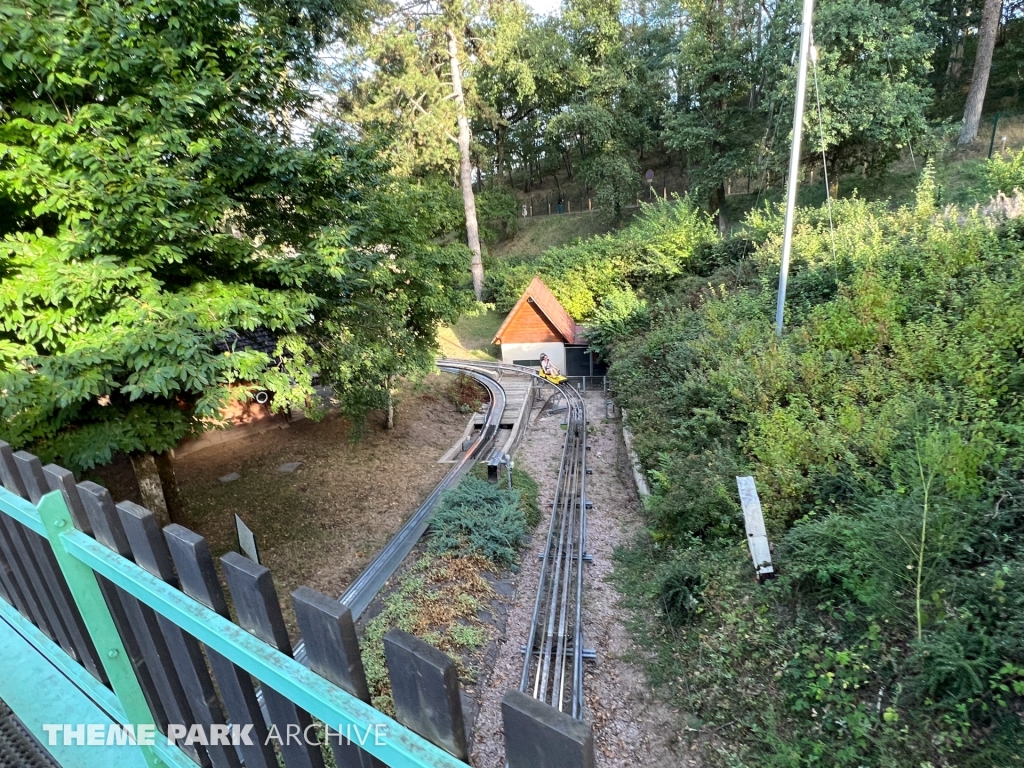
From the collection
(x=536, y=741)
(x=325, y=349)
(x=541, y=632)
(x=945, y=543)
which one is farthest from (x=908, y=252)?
(x=536, y=741)

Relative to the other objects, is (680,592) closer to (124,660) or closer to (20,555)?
(124,660)

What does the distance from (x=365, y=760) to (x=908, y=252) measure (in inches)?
445

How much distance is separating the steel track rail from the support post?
104 cm

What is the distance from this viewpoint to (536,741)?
2.97ft

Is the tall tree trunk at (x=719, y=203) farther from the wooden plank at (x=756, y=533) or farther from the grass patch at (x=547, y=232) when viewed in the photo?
the wooden plank at (x=756, y=533)

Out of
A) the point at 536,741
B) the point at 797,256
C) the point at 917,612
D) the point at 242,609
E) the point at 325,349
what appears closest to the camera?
the point at 536,741

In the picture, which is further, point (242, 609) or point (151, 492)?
point (151, 492)

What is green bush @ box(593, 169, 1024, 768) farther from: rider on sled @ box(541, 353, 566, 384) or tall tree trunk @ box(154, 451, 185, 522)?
rider on sled @ box(541, 353, 566, 384)

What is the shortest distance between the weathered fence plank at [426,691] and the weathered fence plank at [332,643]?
90 mm

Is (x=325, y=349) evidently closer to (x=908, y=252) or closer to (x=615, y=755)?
(x=615, y=755)

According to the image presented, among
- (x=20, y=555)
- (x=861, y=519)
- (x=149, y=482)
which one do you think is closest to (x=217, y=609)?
(x=20, y=555)

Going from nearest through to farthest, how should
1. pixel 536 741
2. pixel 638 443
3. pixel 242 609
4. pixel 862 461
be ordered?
pixel 536 741
pixel 242 609
pixel 862 461
pixel 638 443

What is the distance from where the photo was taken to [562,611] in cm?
698

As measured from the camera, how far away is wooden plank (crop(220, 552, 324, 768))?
4.09ft
